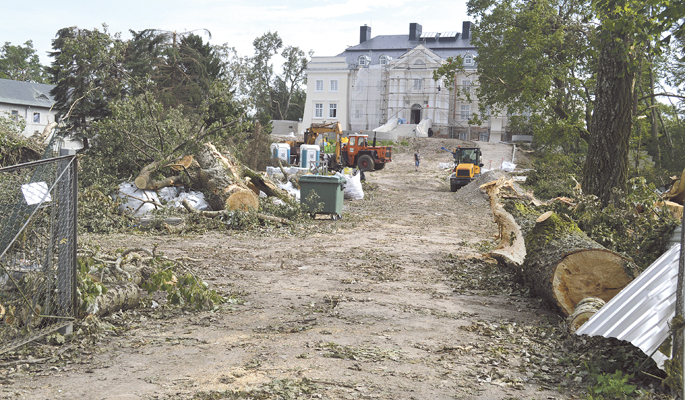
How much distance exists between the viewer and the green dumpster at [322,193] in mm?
14195

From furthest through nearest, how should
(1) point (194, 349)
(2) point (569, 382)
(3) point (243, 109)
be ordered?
1. (3) point (243, 109)
2. (1) point (194, 349)
3. (2) point (569, 382)

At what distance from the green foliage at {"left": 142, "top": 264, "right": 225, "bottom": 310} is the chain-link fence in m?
0.99

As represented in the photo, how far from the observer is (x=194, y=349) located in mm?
4801

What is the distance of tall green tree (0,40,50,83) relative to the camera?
69.9 meters


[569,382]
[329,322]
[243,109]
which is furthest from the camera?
[243,109]

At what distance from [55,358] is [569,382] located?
393 cm

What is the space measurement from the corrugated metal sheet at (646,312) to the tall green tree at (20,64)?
7583cm

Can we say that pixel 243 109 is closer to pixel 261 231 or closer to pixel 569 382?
pixel 261 231

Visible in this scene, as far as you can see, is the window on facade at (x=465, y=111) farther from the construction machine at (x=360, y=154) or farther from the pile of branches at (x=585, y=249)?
the pile of branches at (x=585, y=249)

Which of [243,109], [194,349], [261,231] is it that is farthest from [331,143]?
[194,349]

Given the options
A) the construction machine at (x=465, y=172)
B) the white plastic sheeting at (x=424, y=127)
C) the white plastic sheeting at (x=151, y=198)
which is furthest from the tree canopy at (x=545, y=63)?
the white plastic sheeting at (x=424, y=127)

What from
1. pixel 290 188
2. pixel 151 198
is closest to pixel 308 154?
pixel 290 188

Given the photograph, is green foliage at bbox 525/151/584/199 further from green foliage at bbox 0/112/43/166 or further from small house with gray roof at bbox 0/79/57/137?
small house with gray roof at bbox 0/79/57/137

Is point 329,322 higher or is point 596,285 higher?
point 596,285
